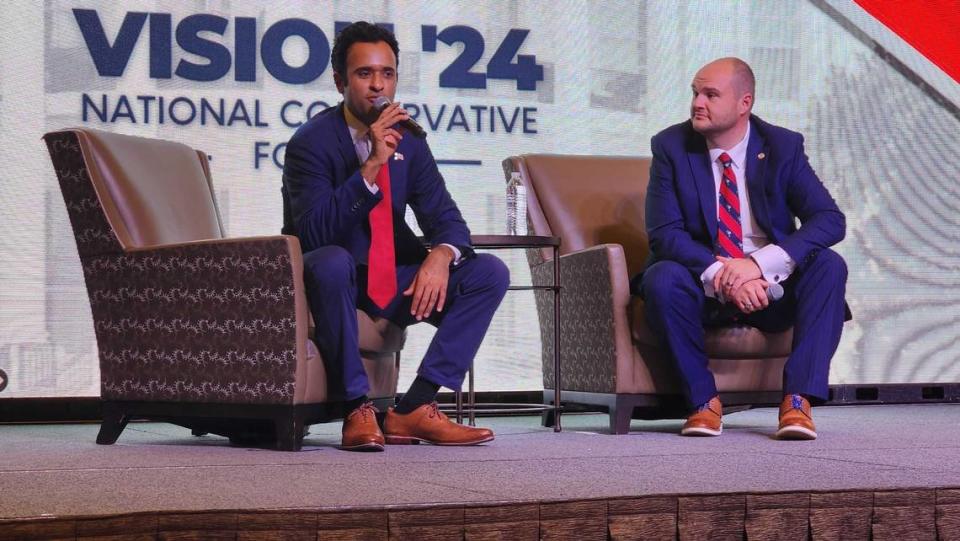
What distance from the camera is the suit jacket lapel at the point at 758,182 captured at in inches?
144

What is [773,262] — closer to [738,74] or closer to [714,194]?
[714,194]

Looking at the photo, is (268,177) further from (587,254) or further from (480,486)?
(480,486)

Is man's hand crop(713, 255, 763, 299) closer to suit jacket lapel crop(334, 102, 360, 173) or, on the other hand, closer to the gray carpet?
the gray carpet

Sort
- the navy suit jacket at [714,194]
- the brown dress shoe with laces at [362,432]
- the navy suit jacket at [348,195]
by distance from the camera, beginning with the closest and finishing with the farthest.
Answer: the brown dress shoe with laces at [362,432]
the navy suit jacket at [348,195]
the navy suit jacket at [714,194]

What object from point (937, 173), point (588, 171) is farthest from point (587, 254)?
point (937, 173)

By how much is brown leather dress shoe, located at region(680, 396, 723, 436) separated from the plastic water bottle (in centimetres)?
92

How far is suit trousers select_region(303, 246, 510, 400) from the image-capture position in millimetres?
3068

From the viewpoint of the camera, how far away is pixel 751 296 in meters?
3.41

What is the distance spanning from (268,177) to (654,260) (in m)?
1.77

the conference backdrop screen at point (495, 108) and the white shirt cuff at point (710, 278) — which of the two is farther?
the conference backdrop screen at point (495, 108)

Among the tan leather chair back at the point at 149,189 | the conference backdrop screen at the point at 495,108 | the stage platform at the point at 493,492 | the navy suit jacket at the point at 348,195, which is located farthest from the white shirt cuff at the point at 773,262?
the conference backdrop screen at the point at 495,108

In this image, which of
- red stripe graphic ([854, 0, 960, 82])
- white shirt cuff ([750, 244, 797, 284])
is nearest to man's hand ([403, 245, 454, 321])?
white shirt cuff ([750, 244, 797, 284])

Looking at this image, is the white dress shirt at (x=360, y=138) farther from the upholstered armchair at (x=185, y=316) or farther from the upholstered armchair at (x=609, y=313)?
the upholstered armchair at (x=609, y=313)

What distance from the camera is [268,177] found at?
4879mm
